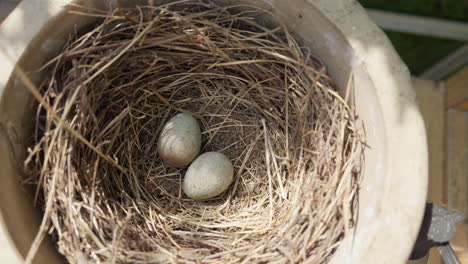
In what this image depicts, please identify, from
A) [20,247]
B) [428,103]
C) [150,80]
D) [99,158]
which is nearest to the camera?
[20,247]

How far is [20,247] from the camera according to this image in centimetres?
75

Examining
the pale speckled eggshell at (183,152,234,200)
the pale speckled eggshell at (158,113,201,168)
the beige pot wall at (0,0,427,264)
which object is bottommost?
the pale speckled eggshell at (183,152,234,200)

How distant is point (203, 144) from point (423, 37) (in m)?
0.78

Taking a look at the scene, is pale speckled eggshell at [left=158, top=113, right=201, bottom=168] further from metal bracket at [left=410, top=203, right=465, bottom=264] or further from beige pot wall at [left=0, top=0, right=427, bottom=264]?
metal bracket at [left=410, top=203, right=465, bottom=264]

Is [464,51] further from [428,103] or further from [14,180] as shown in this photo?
[14,180]

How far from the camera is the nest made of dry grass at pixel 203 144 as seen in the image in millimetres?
833

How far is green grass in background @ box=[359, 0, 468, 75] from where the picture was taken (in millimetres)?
1290

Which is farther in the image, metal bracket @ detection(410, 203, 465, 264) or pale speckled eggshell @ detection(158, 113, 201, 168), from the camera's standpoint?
pale speckled eggshell @ detection(158, 113, 201, 168)

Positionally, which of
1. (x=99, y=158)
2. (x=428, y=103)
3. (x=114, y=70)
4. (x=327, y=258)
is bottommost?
(x=428, y=103)

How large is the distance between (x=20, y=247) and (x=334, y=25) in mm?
675

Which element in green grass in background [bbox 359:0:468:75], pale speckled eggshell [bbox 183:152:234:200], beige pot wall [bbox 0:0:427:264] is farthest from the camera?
green grass in background [bbox 359:0:468:75]

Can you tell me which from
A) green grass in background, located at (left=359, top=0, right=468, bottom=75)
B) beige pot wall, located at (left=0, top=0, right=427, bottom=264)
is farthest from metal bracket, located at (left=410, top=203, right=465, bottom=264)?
green grass in background, located at (left=359, top=0, right=468, bottom=75)

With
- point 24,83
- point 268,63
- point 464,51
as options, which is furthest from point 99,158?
point 464,51

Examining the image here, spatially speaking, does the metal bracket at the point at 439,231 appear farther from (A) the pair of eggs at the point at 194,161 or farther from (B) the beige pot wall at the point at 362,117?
(A) the pair of eggs at the point at 194,161
